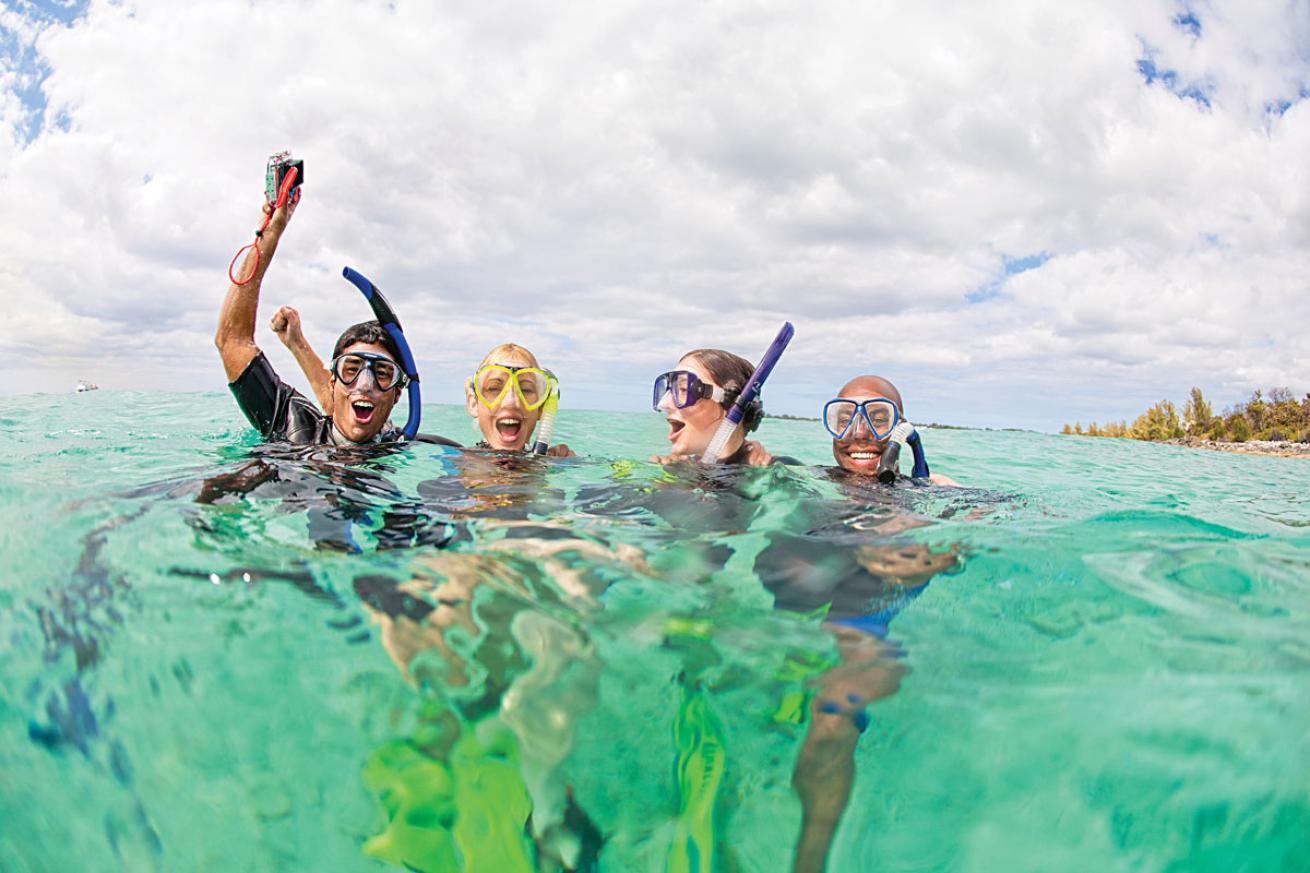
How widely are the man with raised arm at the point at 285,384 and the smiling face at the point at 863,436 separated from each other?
324 centimetres

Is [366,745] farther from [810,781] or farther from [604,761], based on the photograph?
[810,781]

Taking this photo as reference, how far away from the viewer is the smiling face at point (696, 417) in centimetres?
478

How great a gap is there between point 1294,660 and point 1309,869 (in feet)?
3.85

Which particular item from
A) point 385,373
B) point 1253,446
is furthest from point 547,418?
point 1253,446

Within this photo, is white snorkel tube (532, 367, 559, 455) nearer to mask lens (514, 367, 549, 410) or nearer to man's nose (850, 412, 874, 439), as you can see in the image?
mask lens (514, 367, 549, 410)

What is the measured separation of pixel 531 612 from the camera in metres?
3.05

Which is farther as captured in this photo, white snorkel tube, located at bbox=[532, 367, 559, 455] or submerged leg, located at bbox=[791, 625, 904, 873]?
white snorkel tube, located at bbox=[532, 367, 559, 455]

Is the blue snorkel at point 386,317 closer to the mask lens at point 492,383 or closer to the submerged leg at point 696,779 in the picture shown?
the mask lens at point 492,383

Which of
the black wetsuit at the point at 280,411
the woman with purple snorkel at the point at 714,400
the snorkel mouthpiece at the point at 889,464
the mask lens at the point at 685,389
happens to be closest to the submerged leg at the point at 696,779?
the woman with purple snorkel at the point at 714,400

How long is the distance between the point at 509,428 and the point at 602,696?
98.7 inches

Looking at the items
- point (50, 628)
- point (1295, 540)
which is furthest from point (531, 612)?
point (1295, 540)

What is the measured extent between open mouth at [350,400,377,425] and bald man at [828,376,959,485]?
10.7ft

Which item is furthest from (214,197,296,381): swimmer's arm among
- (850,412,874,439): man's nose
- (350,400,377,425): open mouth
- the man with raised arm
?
(850,412,874,439): man's nose

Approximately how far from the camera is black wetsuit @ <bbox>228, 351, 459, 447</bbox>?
201 inches
